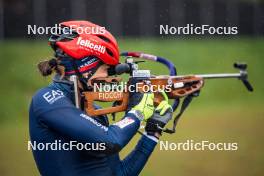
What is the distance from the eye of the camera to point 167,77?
3959 millimetres

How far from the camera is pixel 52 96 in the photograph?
11.2 feet

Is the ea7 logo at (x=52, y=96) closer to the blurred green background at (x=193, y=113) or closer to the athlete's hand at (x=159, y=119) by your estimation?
the athlete's hand at (x=159, y=119)

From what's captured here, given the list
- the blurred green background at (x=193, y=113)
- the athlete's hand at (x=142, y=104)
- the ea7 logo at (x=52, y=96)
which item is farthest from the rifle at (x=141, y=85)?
the blurred green background at (x=193, y=113)

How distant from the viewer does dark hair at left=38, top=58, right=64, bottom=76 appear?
3.56 m

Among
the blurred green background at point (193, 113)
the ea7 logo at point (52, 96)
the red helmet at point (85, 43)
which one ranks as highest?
the red helmet at point (85, 43)

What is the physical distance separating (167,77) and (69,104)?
71 cm

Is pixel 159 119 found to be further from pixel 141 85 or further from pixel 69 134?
pixel 69 134

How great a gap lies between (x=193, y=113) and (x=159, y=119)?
12.3 feet

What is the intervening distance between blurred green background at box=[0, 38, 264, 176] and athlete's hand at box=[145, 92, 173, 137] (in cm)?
192

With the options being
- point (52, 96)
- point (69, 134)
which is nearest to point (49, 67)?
point (52, 96)

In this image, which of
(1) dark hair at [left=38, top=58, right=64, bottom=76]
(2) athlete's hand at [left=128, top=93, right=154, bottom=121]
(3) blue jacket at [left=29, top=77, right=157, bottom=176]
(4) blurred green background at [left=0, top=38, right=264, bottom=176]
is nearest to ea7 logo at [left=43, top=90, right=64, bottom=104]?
(3) blue jacket at [left=29, top=77, right=157, bottom=176]

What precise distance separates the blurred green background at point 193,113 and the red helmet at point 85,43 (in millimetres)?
1974

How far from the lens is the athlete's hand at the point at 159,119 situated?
3656 mm

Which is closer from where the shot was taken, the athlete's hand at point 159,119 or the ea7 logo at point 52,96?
the ea7 logo at point 52,96
